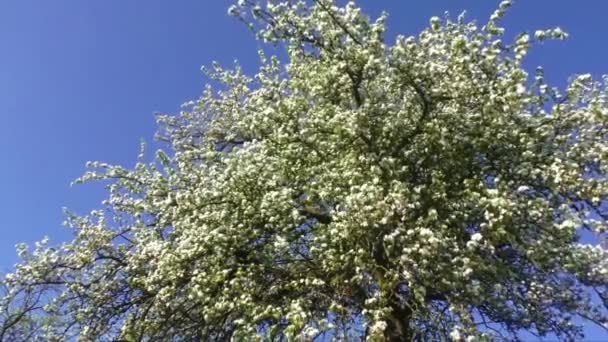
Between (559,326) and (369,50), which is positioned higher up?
(369,50)

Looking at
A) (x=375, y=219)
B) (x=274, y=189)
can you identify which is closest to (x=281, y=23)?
(x=274, y=189)

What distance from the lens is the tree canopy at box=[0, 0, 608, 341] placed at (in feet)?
28.7

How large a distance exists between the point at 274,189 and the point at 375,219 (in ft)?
7.52

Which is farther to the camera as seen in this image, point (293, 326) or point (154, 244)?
point (154, 244)

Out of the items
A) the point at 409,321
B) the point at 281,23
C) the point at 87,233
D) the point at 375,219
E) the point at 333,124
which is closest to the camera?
the point at 375,219

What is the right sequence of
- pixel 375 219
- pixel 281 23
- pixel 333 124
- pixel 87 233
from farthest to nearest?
1. pixel 87 233
2. pixel 281 23
3. pixel 333 124
4. pixel 375 219

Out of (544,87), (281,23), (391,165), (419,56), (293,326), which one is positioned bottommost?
(293,326)

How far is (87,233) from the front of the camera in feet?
43.0

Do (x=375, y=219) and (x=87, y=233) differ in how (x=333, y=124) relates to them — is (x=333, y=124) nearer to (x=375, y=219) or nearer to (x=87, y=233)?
(x=375, y=219)

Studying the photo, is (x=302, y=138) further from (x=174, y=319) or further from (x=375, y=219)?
(x=174, y=319)

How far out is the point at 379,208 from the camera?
28.9ft

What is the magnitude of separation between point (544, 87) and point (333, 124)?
339 cm

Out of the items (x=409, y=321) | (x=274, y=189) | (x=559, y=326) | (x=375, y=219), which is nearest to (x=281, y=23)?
(x=274, y=189)

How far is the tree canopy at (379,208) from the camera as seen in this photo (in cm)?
875
